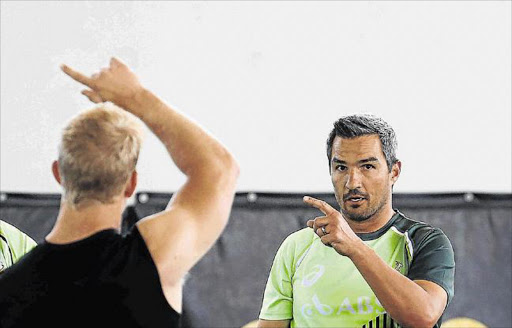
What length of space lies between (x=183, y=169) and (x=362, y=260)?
683mm

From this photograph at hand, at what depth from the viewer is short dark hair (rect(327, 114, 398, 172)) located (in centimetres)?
243

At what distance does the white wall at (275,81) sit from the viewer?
3.69 m

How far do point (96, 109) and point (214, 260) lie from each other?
6.37 feet

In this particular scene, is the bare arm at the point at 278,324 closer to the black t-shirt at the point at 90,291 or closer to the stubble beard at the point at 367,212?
the stubble beard at the point at 367,212

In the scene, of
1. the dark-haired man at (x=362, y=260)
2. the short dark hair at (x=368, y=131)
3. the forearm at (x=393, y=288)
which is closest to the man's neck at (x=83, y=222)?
the dark-haired man at (x=362, y=260)

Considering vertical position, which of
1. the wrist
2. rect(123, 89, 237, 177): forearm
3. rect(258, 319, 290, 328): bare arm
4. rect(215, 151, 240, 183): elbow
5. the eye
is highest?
rect(123, 89, 237, 177): forearm

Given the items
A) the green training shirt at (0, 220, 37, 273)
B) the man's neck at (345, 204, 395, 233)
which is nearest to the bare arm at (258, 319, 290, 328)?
the man's neck at (345, 204, 395, 233)

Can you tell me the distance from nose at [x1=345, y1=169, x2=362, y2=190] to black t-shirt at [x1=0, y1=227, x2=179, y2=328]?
3.39 feet

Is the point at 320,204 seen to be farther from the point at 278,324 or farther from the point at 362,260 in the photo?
the point at 278,324

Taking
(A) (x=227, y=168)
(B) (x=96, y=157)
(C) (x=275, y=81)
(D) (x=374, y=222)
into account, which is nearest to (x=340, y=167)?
(D) (x=374, y=222)

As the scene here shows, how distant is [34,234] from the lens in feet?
11.1

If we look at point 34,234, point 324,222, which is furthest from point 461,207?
point 34,234

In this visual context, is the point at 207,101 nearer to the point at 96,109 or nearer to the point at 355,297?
the point at 355,297

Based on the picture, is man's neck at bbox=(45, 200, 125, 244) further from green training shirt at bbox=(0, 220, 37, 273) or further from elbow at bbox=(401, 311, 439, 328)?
green training shirt at bbox=(0, 220, 37, 273)
